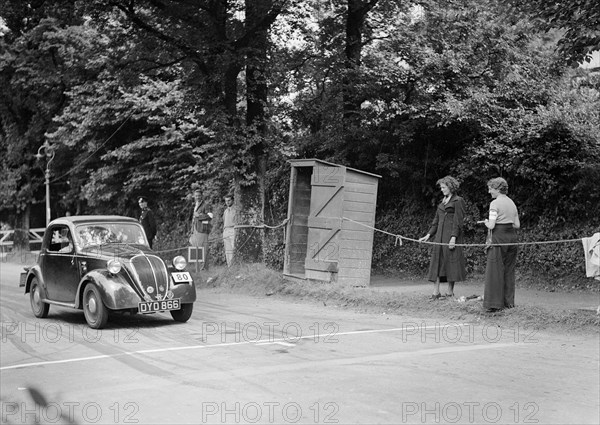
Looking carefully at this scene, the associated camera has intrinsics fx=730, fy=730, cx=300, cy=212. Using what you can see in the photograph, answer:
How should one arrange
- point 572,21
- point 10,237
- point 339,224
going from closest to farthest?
point 572,21, point 339,224, point 10,237

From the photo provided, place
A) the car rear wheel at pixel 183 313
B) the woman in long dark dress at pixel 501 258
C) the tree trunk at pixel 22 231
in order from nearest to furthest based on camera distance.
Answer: the woman in long dark dress at pixel 501 258
the car rear wheel at pixel 183 313
the tree trunk at pixel 22 231

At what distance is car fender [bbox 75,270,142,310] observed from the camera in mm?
11391

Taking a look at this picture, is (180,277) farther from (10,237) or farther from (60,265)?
(10,237)

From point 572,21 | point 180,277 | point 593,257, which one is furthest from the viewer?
point 572,21

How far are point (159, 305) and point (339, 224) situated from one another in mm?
5014

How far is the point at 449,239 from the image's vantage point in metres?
12.9

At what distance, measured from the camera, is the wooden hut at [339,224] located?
1551 centimetres

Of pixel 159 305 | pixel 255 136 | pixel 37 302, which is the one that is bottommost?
pixel 37 302

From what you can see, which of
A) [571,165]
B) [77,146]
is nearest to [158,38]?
[571,165]

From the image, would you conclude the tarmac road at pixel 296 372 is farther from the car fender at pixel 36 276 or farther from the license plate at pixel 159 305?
the car fender at pixel 36 276

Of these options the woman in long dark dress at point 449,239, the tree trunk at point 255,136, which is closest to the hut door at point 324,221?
the woman in long dark dress at point 449,239

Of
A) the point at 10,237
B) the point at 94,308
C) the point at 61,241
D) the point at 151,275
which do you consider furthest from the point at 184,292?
the point at 10,237

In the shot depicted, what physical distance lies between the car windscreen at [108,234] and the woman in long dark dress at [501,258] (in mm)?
6107

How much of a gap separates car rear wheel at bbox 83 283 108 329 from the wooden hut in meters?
5.41
